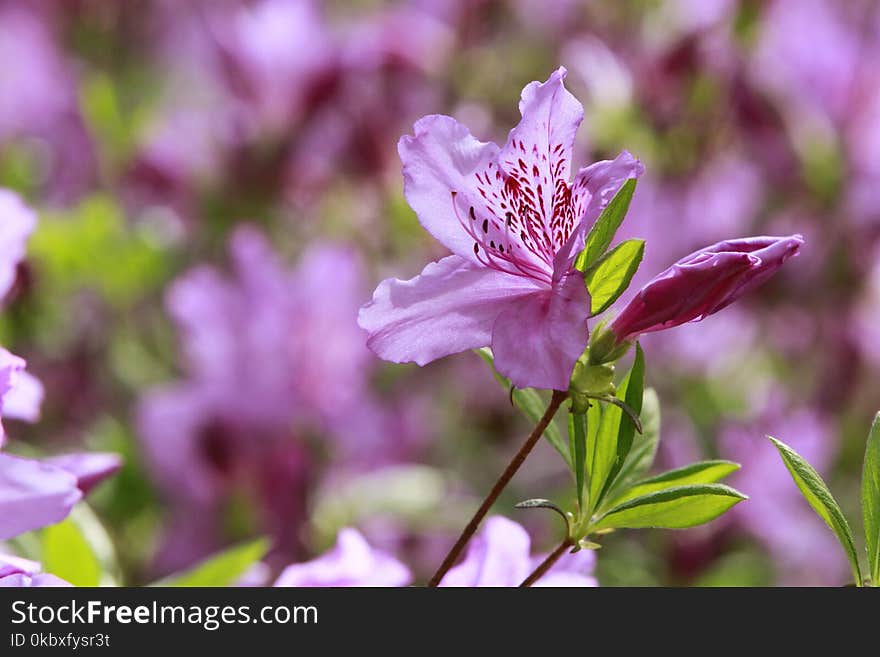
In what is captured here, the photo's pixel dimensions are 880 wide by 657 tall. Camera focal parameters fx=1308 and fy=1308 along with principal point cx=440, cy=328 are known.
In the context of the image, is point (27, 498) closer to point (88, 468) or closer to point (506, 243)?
point (88, 468)

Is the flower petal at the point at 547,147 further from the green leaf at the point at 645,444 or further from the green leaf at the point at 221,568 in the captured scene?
the green leaf at the point at 221,568

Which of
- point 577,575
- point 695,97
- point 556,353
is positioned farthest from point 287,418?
point 556,353

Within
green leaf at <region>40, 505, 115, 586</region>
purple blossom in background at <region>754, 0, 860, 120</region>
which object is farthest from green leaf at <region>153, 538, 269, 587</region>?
purple blossom in background at <region>754, 0, 860, 120</region>

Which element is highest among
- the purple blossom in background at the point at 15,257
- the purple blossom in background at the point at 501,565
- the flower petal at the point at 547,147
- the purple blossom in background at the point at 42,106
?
the purple blossom in background at the point at 42,106

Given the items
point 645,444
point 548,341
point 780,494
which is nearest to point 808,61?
point 780,494

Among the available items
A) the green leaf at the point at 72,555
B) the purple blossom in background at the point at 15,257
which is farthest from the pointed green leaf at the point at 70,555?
the purple blossom in background at the point at 15,257

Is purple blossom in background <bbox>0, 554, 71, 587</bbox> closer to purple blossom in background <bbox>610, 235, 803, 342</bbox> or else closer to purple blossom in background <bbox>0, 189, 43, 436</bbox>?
purple blossom in background <bbox>0, 189, 43, 436</bbox>

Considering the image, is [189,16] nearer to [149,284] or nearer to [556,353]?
[149,284]
